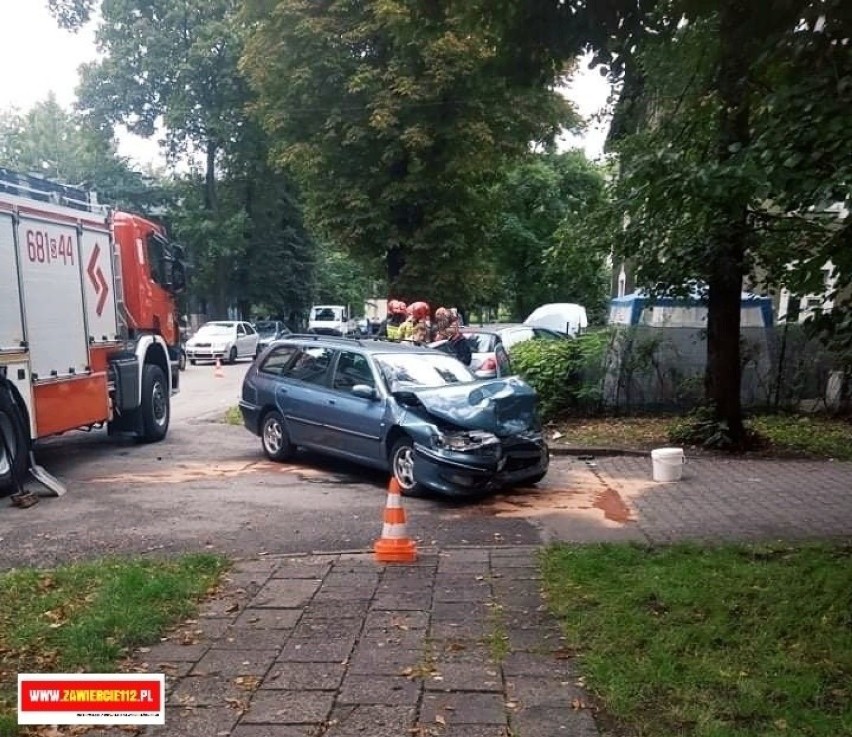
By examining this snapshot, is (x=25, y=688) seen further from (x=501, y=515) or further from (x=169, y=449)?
(x=169, y=449)

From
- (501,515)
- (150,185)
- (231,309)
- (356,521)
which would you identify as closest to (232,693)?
(356,521)

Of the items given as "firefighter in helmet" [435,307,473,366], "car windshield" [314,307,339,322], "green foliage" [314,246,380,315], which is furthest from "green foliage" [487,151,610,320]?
"firefighter in helmet" [435,307,473,366]

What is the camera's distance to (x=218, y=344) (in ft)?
110

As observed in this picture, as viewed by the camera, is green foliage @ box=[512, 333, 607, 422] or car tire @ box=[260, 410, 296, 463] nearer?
car tire @ box=[260, 410, 296, 463]

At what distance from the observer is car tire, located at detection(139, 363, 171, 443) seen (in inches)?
496

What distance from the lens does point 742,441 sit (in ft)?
38.0

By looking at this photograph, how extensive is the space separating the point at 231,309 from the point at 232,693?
44.5 m

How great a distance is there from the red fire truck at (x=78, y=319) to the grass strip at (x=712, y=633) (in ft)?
19.1

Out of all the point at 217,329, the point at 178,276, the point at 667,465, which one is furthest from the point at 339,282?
the point at 667,465

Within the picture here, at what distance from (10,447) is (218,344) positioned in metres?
25.1

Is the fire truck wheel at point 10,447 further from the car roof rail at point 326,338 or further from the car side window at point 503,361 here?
the car side window at point 503,361

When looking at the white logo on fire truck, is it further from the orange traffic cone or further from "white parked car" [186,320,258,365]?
"white parked car" [186,320,258,365]

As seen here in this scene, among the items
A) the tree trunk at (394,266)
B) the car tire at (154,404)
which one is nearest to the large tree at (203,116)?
the tree trunk at (394,266)

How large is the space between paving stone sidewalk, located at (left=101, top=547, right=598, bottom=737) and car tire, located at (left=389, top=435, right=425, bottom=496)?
2.43 meters
